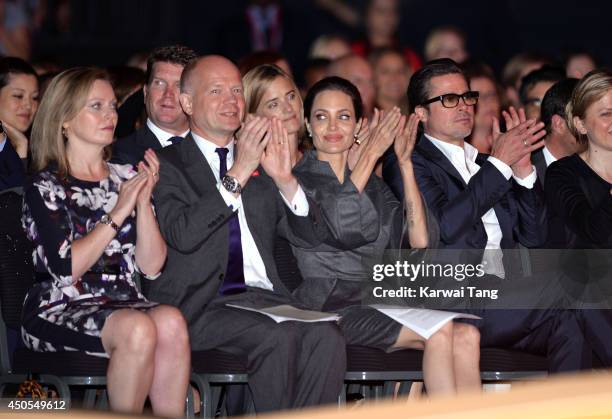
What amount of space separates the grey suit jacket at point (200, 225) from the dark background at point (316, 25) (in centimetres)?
512

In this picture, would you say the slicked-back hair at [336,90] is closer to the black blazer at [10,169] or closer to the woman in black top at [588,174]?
the woman in black top at [588,174]

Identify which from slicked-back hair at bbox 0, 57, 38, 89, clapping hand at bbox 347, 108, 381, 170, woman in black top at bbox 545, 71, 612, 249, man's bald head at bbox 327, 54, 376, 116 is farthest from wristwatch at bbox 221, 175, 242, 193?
man's bald head at bbox 327, 54, 376, 116

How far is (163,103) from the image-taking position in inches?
213

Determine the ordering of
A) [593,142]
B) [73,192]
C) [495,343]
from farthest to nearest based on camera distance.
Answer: [593,142]
[495,343]
[73,192]

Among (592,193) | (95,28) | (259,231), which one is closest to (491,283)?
(592,193)

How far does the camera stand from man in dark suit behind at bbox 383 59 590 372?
4664 mm

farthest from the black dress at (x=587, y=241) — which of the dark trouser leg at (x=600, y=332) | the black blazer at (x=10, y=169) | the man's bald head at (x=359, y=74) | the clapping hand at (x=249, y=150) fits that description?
the black blazer at (x=10, y=169)

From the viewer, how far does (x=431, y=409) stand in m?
1.63

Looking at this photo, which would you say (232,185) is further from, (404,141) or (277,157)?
(404,141)

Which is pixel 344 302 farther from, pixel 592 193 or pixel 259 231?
pixel 592 193

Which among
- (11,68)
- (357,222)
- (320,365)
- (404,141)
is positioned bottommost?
(320,365)

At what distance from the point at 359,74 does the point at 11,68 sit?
2.14 meters

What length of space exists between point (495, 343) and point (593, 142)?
102 centimetres

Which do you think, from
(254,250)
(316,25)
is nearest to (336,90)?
(254,250)
